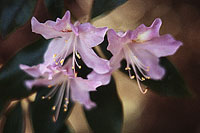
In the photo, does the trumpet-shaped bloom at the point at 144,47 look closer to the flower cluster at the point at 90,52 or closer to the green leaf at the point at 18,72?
the flower cluster at the point at 90,52

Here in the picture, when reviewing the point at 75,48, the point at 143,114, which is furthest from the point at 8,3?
the point at 143,114

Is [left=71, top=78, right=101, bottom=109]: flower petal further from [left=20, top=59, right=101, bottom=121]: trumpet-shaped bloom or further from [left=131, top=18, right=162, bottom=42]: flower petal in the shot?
[left=131, top=18, right=162, bottom=42]: flower petal

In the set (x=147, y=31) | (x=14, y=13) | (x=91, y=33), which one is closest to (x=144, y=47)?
(x=147, y=31)

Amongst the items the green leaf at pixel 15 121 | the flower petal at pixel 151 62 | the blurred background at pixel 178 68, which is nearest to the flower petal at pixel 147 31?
the flower petal at pixel 151 62

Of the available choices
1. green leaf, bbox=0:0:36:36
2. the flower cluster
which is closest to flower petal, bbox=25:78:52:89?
the flower cluster

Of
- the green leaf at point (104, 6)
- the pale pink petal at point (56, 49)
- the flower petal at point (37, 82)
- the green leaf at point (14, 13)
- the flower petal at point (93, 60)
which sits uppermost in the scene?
the green leaf at point (14, 13)

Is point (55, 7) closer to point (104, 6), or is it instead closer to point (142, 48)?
point (104, 6)

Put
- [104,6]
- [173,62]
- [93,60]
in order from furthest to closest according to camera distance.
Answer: [173,62] → [93,60] → [104,6]
